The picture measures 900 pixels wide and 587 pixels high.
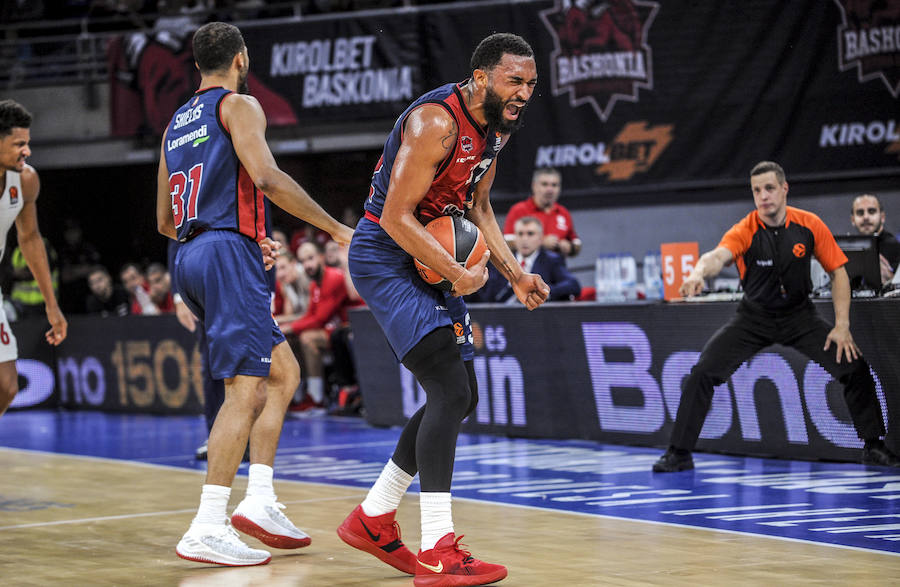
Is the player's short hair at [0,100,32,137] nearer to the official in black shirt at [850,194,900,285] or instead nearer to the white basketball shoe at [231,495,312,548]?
the white basketball shoe at [231,495,312,548]

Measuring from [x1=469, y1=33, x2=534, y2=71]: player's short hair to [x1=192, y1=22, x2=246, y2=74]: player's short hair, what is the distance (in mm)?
1166

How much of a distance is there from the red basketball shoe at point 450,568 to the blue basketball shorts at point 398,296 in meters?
0.76

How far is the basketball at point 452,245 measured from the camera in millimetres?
4699

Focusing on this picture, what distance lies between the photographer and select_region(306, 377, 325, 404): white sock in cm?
1341

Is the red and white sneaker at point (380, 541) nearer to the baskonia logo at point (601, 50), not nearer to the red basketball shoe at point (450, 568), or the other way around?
the red basketball shoe at point (450, 568)

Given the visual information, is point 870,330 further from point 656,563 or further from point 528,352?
point 656,563

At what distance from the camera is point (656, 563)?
16.1 feet

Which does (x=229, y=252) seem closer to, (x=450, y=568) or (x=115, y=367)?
(x=450, y=568)

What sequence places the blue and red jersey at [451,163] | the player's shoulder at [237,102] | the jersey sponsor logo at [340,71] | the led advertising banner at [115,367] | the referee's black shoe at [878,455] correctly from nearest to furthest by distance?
the blue and red jersey at [451,163], the player's shoulder at [237,102], the referee's black shoe at [878,455], the led advertising banner at [115,367], the jersey sponsor logo at [340,71]

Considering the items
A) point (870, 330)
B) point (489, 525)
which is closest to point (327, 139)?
point (870, 330)

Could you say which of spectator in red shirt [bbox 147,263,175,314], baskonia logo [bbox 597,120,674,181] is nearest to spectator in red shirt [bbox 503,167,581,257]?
baskonia logo [bbox 597,120,674,181]

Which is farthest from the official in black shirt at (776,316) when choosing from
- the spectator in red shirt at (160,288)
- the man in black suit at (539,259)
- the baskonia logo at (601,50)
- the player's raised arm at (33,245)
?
the spectator in red shirt at (160,288)

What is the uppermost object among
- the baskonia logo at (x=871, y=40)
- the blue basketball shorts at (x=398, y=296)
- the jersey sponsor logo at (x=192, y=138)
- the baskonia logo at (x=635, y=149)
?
the baskonia logo at (x=871, y=40)

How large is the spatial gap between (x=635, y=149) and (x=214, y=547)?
30.9ft
